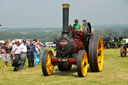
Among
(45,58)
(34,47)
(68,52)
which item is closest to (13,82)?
(45,58)

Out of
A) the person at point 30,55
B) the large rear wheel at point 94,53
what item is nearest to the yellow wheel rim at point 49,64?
the large rear wheel at point 94,53

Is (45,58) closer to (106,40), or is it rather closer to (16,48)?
(16,48)

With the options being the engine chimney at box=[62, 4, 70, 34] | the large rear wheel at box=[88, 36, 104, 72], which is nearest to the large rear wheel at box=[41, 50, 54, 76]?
the engine chimney at box=[62, 4, 70, 34]

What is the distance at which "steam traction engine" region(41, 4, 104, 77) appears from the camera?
10.8 metres

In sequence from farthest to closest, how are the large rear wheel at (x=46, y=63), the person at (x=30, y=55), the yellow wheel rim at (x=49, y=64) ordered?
the person at (x=30, y=55) → the yellow wheel rim at (x=49, y=64) → the large rear wheel at (x=46, y=63)

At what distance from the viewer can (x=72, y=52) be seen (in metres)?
11.3

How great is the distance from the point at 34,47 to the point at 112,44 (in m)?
24.5

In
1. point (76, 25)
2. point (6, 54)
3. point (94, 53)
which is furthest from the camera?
point (6, 54)

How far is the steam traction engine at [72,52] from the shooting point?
35.3 feet

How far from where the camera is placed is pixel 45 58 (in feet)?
35.4

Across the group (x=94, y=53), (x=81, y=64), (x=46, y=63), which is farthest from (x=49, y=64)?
(x=94, y=53)

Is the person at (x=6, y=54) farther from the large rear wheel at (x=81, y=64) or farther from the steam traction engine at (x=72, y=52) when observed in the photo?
the large rear wheel at (x=81, y=64)

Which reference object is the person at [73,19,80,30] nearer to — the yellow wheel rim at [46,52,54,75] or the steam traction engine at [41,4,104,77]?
the steam traction engine at [41,4,104,77]

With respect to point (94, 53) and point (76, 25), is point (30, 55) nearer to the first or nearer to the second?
point (76, 25)
